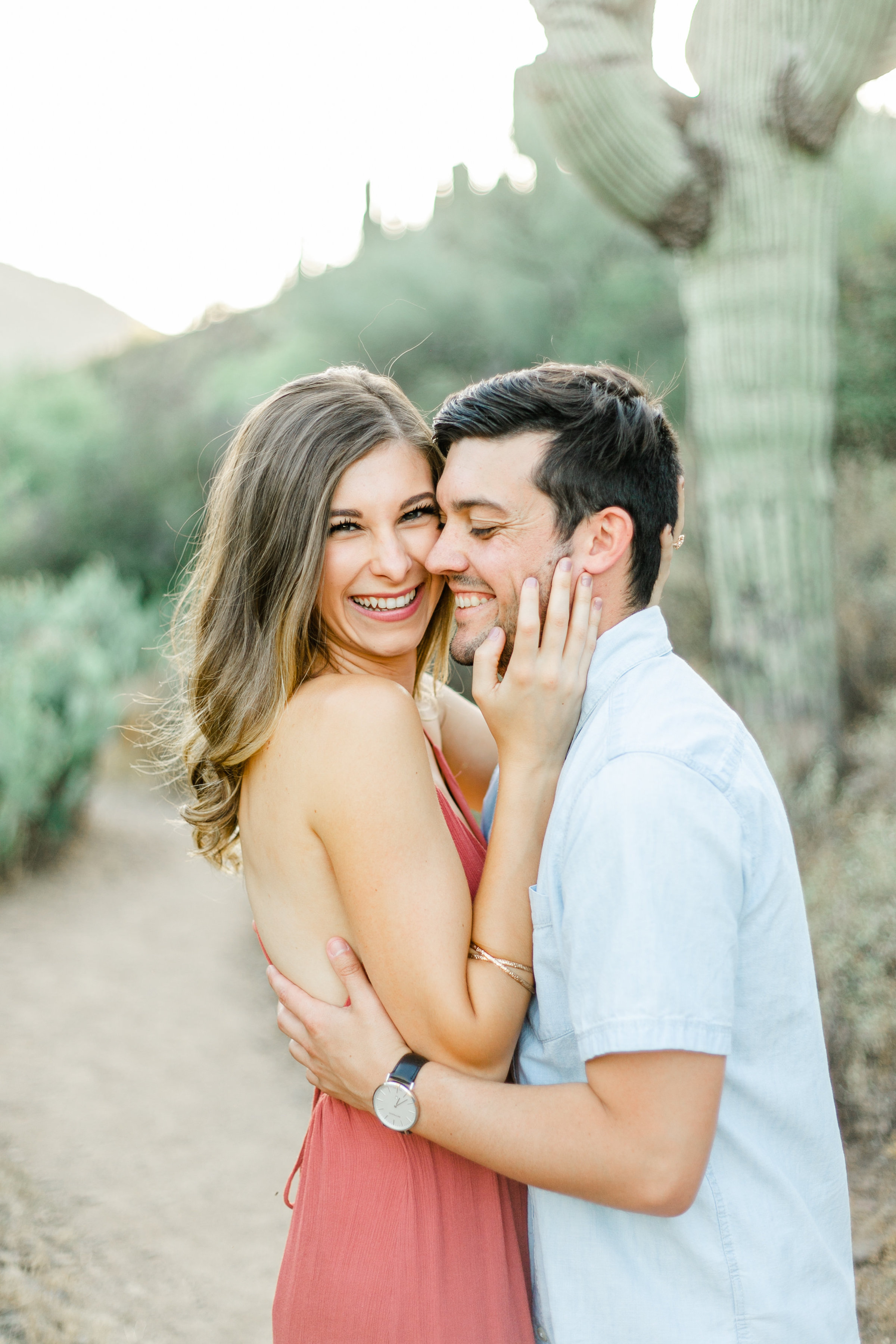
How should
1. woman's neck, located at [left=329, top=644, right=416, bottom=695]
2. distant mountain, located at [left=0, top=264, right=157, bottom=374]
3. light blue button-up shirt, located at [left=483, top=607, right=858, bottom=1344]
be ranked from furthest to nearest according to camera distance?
distant mountain, located at [left=0, top=264, right=157, bottom=374]
woman's neck, located at [left=329, top=644, right=416, bottom=695]
light blue button-up shirt, located at [left=483, top=607, right=858, bottom=1344]

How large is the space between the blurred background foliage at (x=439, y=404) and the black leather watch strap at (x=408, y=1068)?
5.30 ft

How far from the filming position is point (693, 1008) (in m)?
1.22

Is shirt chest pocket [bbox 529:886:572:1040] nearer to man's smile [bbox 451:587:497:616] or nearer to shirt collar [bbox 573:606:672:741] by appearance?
shirt collar [bbox 573:606:672:741]

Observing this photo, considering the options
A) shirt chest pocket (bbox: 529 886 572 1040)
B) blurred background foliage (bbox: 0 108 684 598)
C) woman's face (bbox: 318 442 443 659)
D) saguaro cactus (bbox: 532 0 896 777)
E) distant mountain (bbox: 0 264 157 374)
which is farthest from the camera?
distant mountain (bbox: 0 264 157 374)

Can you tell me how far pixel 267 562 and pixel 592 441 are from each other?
0.70 metres

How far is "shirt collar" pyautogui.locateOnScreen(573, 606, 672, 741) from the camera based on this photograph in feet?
5.34

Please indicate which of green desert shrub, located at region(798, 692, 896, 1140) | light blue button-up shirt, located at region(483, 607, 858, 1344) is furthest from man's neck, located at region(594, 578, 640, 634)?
green desert shrub, located at region(798, 692, 896, 1140)

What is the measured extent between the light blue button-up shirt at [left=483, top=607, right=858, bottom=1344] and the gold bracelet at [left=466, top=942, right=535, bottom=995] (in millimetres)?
28

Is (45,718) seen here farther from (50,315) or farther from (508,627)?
(50,315)

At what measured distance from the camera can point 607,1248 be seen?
1.42 meters

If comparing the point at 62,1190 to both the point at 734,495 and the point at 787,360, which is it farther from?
the point at 787,360

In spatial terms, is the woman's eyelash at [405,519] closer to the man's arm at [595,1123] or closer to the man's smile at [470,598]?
the man's smile at [470,598]

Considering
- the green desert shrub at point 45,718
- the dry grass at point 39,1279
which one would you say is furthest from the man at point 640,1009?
the green desert shrub at point 45,718

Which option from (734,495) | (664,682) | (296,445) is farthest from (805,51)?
(664,682)
